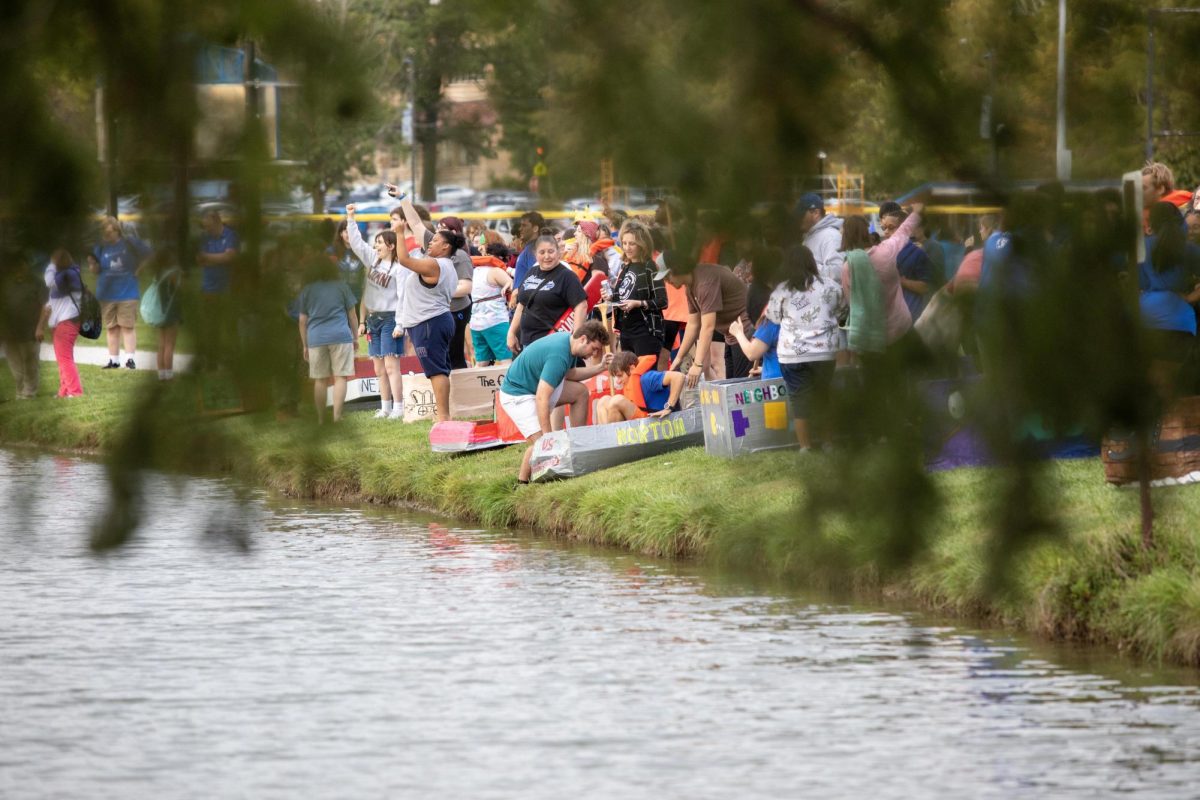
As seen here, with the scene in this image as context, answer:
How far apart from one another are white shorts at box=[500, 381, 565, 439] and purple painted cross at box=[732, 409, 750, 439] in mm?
2029

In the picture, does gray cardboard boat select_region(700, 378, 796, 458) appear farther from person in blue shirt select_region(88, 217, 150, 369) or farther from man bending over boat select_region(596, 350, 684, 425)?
person in blue shirt select_region(88, 217, 150, 369)

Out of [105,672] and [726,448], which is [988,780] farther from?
[726,448]

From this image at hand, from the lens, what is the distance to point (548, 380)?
15016mm

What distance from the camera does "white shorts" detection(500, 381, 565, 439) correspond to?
15.4m

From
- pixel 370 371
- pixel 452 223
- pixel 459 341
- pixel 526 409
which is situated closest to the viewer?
pixel 526 409

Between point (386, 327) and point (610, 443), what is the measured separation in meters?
3.51

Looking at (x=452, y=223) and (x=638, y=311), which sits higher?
(x=452, y=223)

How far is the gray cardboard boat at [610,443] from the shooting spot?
15.2 metres

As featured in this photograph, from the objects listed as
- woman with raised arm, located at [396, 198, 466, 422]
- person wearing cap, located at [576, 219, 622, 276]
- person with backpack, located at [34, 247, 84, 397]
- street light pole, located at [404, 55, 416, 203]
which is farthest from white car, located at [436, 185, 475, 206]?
person wearing cap, located at [576, 219, 622, 276]

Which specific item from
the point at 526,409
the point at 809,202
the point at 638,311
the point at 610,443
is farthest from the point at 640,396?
the point at 809,202

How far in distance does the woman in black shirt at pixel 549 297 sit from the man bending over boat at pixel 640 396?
693 mm

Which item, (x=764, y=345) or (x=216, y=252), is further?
(x=764, y=345)

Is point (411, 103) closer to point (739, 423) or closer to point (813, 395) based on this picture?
point (813, 395)

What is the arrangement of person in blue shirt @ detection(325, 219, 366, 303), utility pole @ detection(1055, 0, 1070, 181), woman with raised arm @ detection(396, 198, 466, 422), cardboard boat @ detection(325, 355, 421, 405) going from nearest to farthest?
utility pole @ detection(1055, 0, 1070, 181), person in blue shirt @ detection(325, 219, 366, 303), woman with raised arm @ detection(396, 198, 466, 422), cardboard boat @ detection(325, 355, 421, 405)
